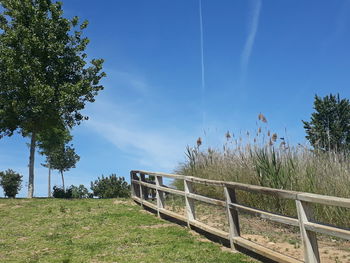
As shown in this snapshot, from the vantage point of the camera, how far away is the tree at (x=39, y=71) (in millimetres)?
21828

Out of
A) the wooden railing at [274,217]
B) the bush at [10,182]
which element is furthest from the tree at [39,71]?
the bush at [10,182]

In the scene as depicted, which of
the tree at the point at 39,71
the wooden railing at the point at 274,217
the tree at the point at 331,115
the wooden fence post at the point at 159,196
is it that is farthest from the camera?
the tree at the point at 331,115

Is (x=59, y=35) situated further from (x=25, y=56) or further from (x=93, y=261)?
(x=93, y=261)

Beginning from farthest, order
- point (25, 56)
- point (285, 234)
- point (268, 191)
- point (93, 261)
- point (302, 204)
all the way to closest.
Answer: point (25, 56) < point (285, 234) < point (93, 261) < point (268, 191) < point (302, 204)

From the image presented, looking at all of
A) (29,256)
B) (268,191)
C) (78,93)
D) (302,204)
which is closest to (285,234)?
(268,191)

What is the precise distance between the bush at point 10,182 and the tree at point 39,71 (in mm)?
17650

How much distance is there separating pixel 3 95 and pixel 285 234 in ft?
64.4

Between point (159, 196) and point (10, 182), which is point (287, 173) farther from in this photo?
point (10, 182)

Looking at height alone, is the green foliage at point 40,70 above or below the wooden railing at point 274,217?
above

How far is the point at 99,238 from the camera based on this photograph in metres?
9.48

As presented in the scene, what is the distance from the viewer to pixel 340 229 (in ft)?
16.6

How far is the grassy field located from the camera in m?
7.52

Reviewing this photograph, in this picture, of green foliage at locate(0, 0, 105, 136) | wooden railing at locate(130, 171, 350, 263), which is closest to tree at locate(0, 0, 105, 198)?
green foliage at locate(0, 0, 105, 136)

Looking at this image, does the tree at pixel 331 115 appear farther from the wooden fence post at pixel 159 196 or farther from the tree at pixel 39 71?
the wooden fence post at pixel 159 196
